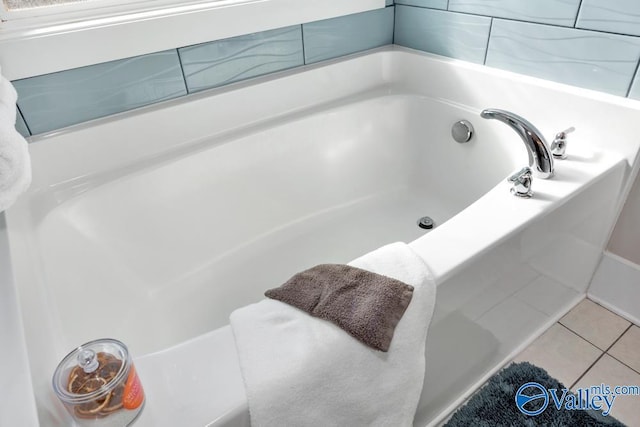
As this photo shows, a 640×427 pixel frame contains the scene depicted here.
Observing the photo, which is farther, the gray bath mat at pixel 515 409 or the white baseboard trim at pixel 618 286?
the white baseboard trim at pixel 618 286

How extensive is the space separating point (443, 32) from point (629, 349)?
1.07 m

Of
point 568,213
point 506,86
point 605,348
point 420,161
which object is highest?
point 506,86

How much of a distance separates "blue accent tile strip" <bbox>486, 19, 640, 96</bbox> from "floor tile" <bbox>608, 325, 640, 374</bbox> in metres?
0.67

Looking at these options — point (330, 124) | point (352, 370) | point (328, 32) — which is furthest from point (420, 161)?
point (352, 370)

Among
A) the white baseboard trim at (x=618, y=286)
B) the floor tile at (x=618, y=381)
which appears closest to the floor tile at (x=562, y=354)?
the floor tile at (x=618, y=381)

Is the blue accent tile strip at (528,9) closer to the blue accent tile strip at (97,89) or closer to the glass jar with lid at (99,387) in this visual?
the blue accent tile strip at (97,89)

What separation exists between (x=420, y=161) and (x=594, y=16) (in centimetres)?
66

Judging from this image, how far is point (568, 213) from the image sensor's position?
98 cm

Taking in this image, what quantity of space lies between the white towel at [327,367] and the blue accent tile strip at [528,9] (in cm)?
80

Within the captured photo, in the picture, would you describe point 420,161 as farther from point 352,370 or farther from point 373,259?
point 352,370

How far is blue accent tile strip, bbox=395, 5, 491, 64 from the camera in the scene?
50.0 inches

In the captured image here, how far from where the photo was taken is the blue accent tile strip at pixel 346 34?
1.35 m

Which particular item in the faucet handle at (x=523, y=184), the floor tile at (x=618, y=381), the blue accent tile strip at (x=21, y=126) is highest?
the blue accent tile strip at (x=21, y=126)

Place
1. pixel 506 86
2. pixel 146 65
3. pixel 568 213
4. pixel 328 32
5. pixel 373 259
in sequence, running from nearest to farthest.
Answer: pixel 373 259, pixel 568 213, pixel 146 65, pixel 506 86, pixel 328 32
